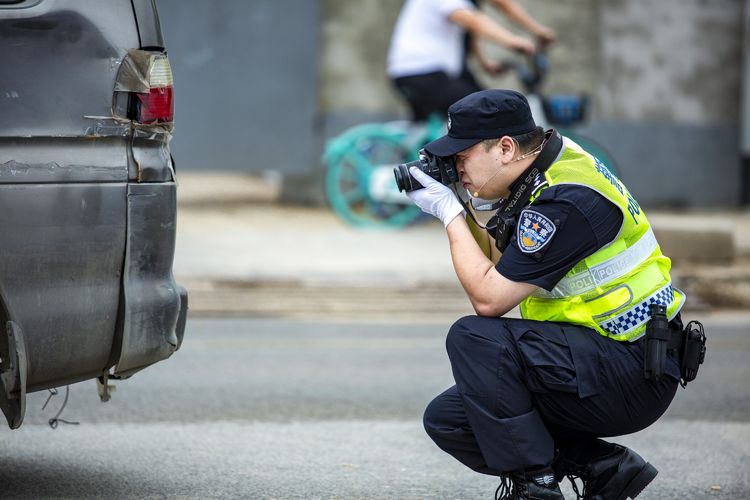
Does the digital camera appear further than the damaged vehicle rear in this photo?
Yes

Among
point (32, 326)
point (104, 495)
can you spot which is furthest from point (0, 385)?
point (104, 495)

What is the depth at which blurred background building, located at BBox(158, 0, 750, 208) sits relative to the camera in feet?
38.9

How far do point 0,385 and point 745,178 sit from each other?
1098 cm

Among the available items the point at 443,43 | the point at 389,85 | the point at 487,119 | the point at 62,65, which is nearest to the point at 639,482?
the point at 487,119

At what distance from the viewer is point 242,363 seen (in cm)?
683

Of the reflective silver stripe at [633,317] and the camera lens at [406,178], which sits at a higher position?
the camera lens at [406,178]

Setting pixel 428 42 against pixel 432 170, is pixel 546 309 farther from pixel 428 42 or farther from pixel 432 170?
pixel 428 42

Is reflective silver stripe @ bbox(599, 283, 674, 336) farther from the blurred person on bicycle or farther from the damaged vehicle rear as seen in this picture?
the blurred person on bicycle

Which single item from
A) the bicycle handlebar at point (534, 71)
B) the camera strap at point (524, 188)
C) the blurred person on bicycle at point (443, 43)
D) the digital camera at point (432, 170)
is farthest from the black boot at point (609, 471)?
the bicycle handlebar at point (534, 71)

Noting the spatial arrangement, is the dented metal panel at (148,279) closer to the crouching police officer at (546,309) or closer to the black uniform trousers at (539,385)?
the crouching police officer at (546,309)

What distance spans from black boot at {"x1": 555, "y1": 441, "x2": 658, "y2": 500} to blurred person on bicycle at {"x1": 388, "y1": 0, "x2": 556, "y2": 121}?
5.91 m

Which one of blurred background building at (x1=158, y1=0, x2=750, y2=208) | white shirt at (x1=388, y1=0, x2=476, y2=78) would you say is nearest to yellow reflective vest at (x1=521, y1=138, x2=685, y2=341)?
white shirt at (x1=388, y1=0, x2=476, y2=78)

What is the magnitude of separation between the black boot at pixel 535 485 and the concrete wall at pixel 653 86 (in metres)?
9.01

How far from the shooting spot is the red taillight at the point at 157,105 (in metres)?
4.02
